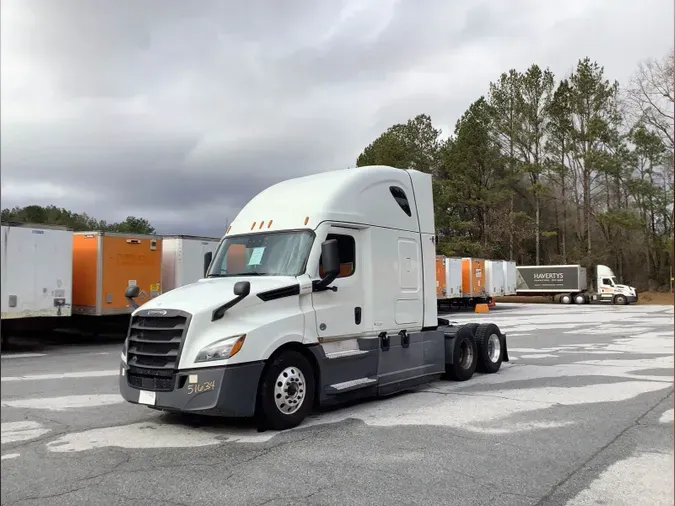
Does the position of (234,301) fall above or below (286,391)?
above

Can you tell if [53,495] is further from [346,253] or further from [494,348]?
[494,348]

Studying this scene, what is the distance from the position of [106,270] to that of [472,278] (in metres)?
26.0

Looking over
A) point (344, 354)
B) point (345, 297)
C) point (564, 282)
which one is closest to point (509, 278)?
point (564, 282)

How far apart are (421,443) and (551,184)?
49212mm

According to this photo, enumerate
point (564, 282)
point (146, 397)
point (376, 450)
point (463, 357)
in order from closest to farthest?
point (376, 450) < point (146, 397) < point (463, 357) < point (564, 282)

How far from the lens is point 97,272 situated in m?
17.0

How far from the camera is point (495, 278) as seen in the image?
40.5m

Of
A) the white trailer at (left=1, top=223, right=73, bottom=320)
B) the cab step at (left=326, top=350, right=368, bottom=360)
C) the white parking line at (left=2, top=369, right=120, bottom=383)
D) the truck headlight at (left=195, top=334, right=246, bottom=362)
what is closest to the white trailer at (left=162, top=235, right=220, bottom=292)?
the white trailer at (left=1, top=223, right=73, bottom=320)

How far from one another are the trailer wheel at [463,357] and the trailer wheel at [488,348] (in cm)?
19

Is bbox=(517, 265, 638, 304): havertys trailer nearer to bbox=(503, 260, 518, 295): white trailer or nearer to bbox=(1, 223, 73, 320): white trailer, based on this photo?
bbox=(503, 260, 518, 295): white trailer

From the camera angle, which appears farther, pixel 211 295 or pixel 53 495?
pixel 211 295

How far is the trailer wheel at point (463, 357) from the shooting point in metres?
10.0

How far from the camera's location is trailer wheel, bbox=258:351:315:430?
21.7 feet

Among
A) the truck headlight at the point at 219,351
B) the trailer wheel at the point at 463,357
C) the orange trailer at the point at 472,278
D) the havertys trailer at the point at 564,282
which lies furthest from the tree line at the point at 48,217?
the havertys trailer at the point at 564,282
